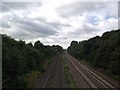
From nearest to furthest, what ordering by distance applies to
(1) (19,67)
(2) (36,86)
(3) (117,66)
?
1. (1) (19,67)
2. (2) (36,86)
3. (3) (117,66)

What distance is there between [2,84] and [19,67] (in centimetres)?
539

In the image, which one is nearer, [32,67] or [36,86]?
[36,86]

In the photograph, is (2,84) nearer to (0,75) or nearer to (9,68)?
(0,75)

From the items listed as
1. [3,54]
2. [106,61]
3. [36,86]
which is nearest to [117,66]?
[106,61]

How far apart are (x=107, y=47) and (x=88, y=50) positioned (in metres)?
29.6

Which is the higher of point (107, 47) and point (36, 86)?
point (107, 47)

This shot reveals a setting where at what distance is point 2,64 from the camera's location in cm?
2470

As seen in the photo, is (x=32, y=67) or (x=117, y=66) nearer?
(x=117, y=66)

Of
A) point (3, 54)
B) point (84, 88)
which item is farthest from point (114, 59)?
point (3, 54)

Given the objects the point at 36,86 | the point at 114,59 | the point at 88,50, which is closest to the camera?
the point at 36,86

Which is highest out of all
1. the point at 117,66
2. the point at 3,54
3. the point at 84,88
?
the point at 3,54

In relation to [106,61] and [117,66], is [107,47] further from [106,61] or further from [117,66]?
[117,66]

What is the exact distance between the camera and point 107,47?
49.1 m

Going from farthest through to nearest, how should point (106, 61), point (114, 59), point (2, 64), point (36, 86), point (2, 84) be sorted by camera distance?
point (106, 61)
point (114, 59)
point (36, 86)
point (2, 64)
point (2, 84)
